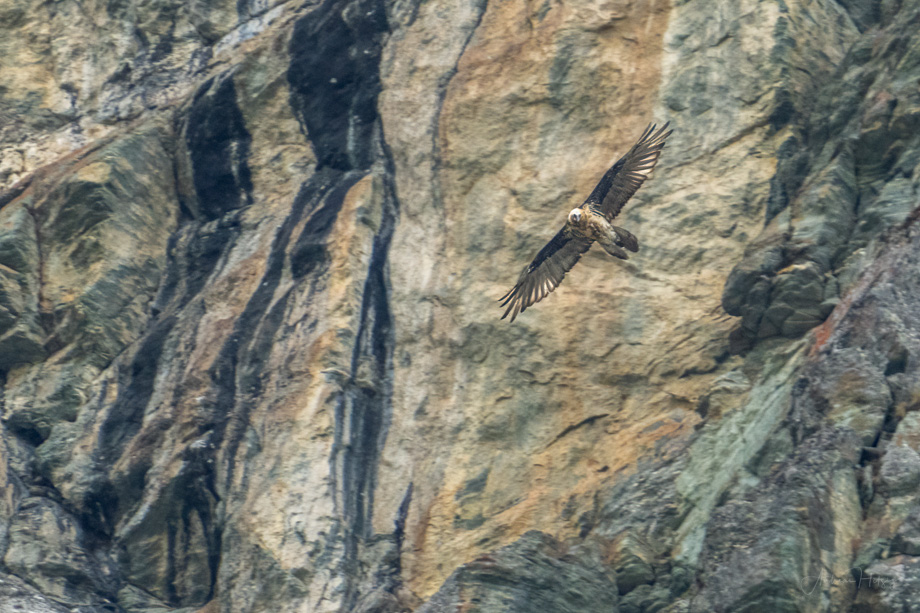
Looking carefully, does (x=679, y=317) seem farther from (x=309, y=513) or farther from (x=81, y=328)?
(x=81, y=328)

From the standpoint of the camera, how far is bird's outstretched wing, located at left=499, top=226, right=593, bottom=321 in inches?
419

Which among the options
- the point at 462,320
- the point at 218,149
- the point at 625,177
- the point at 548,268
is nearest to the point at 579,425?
the point at 548,268

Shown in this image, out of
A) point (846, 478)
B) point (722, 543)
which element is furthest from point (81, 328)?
point (846, 478)

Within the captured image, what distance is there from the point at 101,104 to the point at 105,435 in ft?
15.6

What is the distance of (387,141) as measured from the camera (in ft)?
41.4

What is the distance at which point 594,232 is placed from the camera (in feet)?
33.9

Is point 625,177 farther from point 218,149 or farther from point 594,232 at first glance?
point 218,149

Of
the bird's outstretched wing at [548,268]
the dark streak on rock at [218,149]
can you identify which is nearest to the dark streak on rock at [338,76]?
the dark streak on rock at [218,149]

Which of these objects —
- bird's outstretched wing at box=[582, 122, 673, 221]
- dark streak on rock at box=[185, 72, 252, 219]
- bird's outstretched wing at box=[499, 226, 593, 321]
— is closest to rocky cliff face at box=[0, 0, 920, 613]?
dark streak on rock at box=[185, 72, 252, 219]
